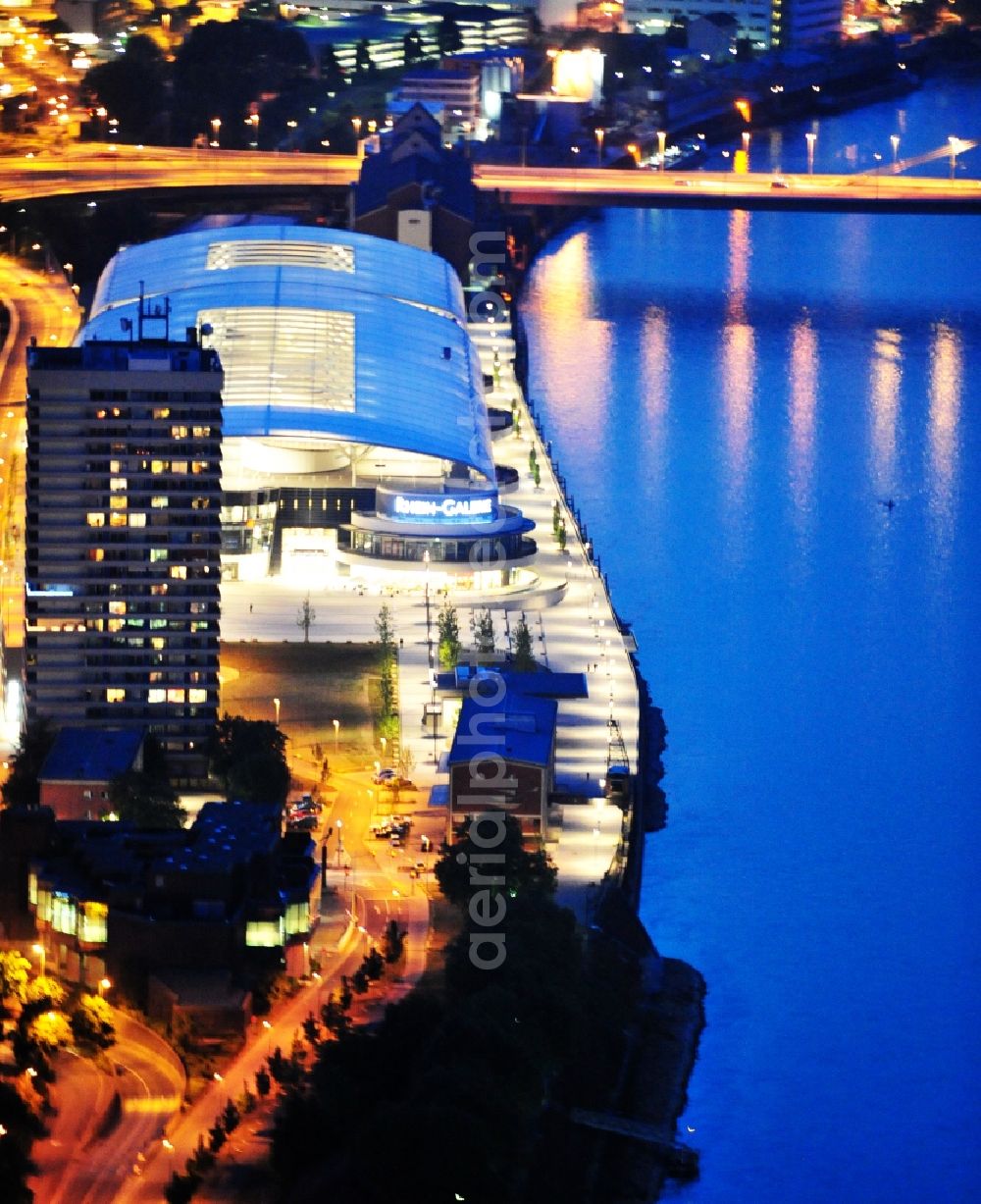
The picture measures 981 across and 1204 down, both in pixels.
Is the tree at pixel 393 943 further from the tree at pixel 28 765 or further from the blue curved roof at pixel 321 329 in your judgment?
the blue curved roof at pixel 321 329

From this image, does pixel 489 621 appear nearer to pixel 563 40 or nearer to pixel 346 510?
pixel 346 510

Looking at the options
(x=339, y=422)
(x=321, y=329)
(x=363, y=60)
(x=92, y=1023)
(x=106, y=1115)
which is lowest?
(x=106, y=1115)

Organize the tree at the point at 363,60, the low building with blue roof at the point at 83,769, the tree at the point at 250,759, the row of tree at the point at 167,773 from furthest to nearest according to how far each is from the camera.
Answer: the tree at the point at 363,60 → the tree at the point at 250,759 → the low building with blue roof at the point at 83,769 → the row of tree at the point at 167,773

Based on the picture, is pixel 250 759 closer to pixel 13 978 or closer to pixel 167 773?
pixel 167 773

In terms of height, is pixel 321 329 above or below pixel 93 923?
above

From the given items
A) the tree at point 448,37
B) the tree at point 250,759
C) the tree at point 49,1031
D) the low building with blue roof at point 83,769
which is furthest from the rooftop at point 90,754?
the tree at point 448,37

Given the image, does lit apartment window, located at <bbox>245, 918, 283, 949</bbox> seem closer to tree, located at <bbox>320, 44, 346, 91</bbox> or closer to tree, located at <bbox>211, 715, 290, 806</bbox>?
tree, located at <bbox>211, 715, 290, 806</bbox>

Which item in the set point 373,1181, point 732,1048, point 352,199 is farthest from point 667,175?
point 373,1181

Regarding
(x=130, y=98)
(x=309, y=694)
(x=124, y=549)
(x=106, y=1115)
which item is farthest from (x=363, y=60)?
(x=106, y=1115)
